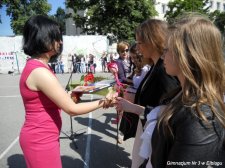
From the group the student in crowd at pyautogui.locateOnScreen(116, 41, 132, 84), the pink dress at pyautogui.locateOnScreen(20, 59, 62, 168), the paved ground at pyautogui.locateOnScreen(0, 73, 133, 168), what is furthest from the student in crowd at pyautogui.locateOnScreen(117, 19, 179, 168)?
the student in crowd at pyautogui.locateOnScreen(116, 41, 132, 84)

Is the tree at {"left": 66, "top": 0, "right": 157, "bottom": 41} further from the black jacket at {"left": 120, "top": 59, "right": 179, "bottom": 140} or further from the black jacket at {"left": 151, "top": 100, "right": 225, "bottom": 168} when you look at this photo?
the black jacket at {"left": 151, "top": 100, "right": 225, "bottom": 168}

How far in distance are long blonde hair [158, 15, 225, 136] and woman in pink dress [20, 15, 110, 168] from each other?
3.22 ft

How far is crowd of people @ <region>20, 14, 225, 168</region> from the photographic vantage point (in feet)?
3.89

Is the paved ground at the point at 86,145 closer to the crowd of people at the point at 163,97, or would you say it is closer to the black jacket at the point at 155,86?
the crowd of people at the point at 163,97

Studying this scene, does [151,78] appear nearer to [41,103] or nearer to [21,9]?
[41,103]

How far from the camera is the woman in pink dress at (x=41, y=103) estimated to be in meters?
2.06

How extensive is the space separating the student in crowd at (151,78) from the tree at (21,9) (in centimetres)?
4276

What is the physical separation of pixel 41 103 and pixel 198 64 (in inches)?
48.9

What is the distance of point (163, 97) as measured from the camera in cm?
184

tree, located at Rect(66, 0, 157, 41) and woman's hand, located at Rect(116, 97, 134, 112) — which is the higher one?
tree, located at Rect(66, 0, 157, 41)

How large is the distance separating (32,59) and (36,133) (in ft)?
1.76

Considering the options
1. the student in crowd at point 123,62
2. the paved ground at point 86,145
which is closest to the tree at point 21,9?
the paved ground at point 86,145

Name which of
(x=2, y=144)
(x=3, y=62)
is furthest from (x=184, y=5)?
(x=2, y=144)

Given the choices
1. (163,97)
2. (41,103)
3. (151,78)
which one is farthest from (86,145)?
(163,97)
